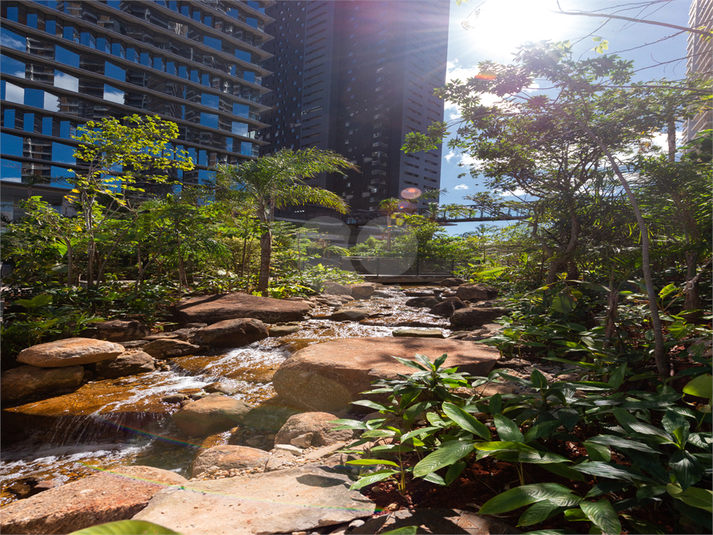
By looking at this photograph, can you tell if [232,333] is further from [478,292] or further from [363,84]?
[363,84]

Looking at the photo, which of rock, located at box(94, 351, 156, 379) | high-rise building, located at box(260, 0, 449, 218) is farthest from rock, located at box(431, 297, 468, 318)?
high-rise building, located at box(260, 0, 449, 218)

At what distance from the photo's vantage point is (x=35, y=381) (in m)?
3.69

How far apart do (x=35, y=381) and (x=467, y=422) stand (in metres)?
4.65

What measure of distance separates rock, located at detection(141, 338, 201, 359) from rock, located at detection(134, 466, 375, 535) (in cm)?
416

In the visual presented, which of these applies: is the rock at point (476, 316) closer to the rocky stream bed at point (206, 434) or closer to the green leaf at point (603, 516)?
the rocky stream bed at point (206, 434)

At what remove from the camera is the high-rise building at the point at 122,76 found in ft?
90.8

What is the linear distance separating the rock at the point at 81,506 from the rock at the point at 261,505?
13.0 inches

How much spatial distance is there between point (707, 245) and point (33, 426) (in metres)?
5.88

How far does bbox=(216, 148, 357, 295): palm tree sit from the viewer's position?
911cm

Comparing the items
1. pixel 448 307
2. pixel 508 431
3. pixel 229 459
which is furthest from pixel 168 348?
pixel 448 307

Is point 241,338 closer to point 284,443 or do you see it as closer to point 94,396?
point 94,396

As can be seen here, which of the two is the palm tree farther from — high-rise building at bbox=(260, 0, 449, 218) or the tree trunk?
high-rise building at bbox=(260, 0, 449, 218)

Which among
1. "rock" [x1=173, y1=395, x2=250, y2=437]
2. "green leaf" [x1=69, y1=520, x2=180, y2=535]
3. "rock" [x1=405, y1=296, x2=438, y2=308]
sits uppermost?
"green leaf" [x1=69, y1=520, x2=180, y2=535]

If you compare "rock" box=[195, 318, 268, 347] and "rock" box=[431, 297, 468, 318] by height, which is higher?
"rock" box=[431, 297, 468, 318]
